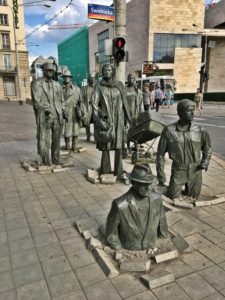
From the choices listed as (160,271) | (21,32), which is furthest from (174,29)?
(160,271)

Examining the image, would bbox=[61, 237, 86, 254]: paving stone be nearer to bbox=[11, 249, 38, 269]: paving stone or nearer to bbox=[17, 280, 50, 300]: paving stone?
bbox=[11, 249, 38, 269]: paving stone

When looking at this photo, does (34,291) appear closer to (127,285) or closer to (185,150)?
(127,285)

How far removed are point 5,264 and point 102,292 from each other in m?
1.05

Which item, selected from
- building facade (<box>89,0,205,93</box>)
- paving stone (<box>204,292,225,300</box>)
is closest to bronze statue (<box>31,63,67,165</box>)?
paving stone (<box>204,292,225,300</box>)

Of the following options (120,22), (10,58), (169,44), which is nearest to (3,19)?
(10,58)

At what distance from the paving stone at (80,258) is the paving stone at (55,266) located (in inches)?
2.3

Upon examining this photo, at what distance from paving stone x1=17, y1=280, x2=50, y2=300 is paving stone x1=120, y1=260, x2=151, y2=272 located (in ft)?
2.35

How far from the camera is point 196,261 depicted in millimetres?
2803

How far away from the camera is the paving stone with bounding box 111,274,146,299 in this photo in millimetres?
2385

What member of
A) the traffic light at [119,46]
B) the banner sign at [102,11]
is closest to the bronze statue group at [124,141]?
the traffic light at [119,46]

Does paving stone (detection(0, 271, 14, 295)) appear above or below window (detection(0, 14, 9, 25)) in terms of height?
below

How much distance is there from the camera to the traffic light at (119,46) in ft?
21.2

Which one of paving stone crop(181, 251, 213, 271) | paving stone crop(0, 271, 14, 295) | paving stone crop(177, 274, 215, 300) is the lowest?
paving stone crop(0, 271, 14, 295)

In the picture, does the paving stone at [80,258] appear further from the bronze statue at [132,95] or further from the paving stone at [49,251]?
the bronze statue at [132,95]
